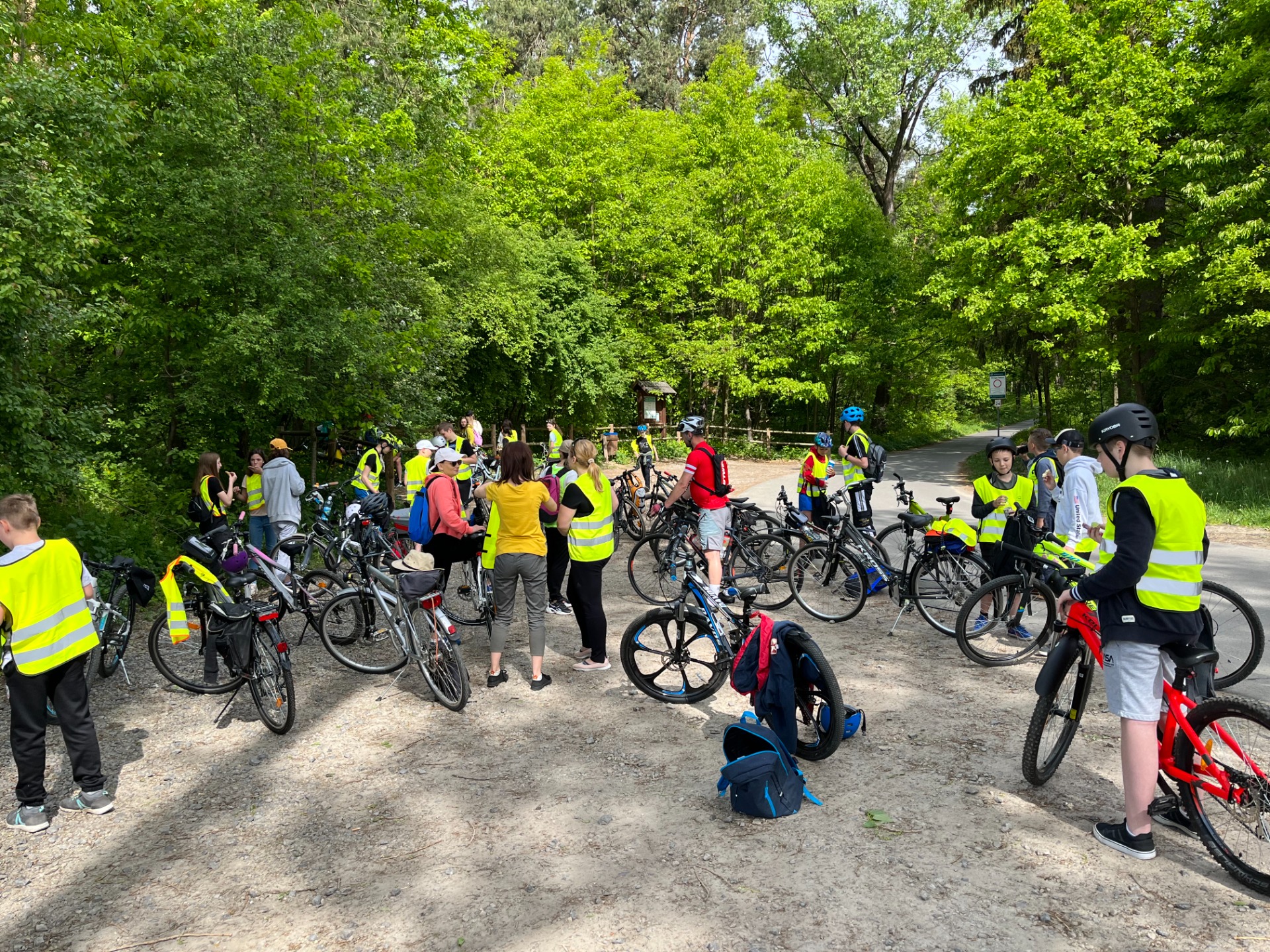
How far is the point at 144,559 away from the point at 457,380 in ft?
49.2

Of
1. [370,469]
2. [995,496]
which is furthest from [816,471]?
[370,469]

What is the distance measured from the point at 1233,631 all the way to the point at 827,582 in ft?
10.5

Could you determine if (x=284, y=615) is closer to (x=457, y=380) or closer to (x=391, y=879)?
(x=391, y=879)

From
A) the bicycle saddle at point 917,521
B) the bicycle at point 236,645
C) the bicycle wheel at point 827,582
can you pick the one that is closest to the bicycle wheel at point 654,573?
the bicycle wheel at point 827,582

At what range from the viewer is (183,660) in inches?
277

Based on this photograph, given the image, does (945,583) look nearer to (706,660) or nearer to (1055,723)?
(706,660)

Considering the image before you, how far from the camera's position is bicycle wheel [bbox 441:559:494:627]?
788cm

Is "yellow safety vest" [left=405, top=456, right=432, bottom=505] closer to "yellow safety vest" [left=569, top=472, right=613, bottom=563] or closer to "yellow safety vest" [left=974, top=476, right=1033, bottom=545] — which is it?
"yellow safety vest" [left=569, top=472, right=613, bottom=563]

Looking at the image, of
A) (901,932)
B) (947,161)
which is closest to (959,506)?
(947,161)

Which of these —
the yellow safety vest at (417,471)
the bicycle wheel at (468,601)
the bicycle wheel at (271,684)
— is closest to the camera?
the bicycle wheel at (271,684)

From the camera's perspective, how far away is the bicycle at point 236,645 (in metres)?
5.60

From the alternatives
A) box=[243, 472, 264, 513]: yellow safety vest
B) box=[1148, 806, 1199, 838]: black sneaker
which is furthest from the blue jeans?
box=[1148, 806, 1199, 838]: black sneaker

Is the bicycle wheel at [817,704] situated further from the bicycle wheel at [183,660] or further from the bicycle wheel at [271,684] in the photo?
the bicycle wheel at [183,660]

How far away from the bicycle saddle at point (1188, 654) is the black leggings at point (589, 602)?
3.77 meters
